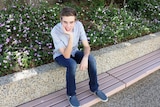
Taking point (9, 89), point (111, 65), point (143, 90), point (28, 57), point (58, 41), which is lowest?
point (143, 90)

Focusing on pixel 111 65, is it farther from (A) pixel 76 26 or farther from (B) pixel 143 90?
(A) pixel 76 26

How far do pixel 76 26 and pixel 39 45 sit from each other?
27.3 inches

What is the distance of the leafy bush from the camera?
Result: 3003 millimetres

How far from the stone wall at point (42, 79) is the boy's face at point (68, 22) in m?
0.55

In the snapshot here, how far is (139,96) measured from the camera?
337 centimetres

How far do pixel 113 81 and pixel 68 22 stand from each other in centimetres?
125

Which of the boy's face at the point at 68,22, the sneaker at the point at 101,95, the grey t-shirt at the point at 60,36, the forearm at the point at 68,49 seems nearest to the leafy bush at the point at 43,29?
the grey t-shirt at the point at 60,36

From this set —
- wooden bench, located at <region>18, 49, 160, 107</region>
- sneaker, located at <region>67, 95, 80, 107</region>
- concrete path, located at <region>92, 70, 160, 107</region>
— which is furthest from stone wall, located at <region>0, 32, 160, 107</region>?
concrete path, located at <region>92, 70, 160, 107</region>

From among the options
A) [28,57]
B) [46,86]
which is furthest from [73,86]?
[28,57]

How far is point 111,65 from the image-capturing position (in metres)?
3.79

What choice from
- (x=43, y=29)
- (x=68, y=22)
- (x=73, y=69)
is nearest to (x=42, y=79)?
(x=73, y=69)

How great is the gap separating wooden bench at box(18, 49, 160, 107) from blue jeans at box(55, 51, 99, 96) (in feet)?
0.55

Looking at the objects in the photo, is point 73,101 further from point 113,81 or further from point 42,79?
point 113,81

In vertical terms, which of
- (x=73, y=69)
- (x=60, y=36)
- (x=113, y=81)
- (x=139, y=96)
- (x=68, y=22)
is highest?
(x=68, y=22)
